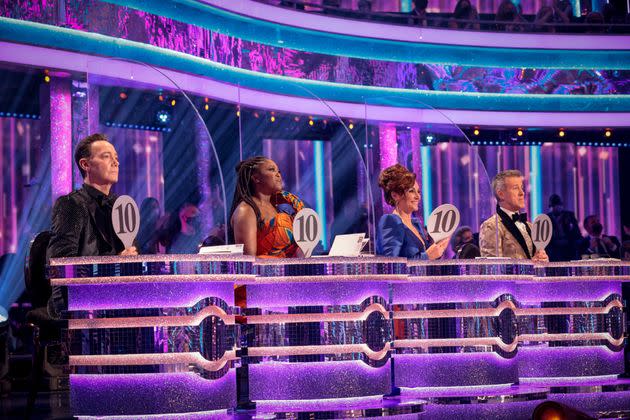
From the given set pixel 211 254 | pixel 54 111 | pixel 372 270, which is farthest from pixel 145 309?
pixel 54 111

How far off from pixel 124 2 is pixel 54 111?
1318mm

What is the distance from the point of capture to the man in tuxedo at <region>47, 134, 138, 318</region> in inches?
209

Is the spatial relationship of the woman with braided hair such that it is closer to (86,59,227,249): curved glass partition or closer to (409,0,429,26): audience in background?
(86,59,227,249): curved glass partition

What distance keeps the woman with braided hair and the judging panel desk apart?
55 centimetres

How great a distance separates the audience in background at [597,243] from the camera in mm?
12797

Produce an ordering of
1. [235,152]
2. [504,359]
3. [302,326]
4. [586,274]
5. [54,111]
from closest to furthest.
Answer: [302,326] → [504,359] → [586,274] → [54,111] → [235,152]

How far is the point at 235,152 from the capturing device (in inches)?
477

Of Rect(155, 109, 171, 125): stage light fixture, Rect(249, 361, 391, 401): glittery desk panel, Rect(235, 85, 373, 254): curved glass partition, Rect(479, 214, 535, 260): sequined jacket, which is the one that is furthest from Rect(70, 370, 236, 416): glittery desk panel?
Rect(235, 85, 373, 254): curved glass partition

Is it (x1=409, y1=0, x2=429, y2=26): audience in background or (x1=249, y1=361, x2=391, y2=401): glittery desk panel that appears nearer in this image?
(x1=249, y1=361, x2=391, y2=401): glittery desk panel

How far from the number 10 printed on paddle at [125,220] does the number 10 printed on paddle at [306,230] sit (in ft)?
3.21

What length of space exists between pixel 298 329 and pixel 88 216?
1253mm

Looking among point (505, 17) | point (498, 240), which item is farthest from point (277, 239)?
point (505, 17)

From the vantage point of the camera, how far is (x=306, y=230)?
5.82 metres

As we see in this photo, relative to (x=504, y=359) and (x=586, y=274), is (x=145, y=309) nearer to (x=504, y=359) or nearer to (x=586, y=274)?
(x=504, y=359)
